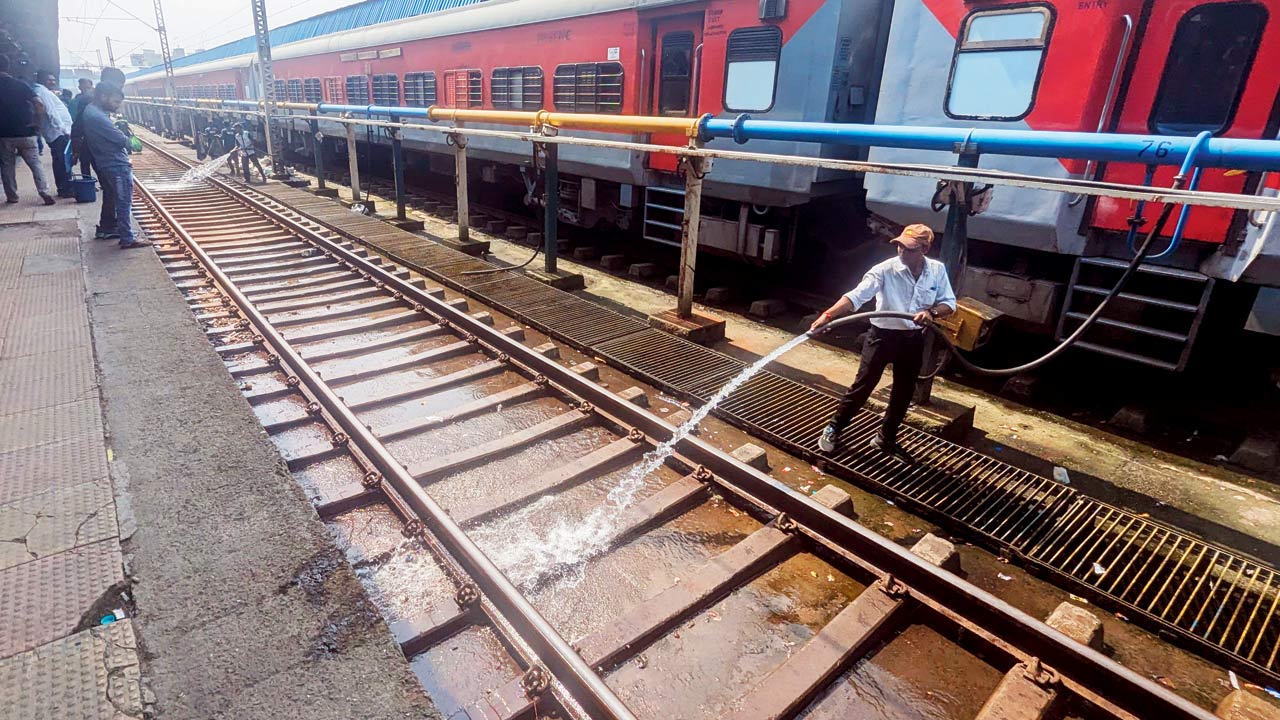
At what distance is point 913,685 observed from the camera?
2707 mm

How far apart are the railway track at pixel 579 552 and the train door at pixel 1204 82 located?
12.2 feet

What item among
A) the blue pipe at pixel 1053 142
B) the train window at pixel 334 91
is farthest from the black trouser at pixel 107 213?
the train window at pixel 334 91

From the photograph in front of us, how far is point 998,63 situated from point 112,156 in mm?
9791

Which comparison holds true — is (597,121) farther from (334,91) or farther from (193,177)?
(334,91)

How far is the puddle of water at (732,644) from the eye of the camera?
2.60 meters

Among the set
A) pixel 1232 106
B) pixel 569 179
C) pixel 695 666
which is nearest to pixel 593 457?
pixel 695 666

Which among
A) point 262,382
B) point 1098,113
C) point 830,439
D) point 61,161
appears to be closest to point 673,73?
point 1098,113

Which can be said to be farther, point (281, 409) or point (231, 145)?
point (231, 145)

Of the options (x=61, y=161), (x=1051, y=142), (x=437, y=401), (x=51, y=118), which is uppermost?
(x=1051, y=142)

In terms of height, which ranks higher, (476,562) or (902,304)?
(902,304)

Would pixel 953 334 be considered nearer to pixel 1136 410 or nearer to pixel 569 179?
pixel 1136 410

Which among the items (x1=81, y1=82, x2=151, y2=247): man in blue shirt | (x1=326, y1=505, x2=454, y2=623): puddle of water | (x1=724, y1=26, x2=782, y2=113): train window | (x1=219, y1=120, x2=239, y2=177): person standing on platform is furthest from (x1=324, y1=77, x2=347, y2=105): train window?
(x1=326, y1=505, x2=454, y2=623): puddle of water

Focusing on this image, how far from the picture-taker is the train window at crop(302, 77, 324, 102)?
20141mm

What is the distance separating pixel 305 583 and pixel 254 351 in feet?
13.0
